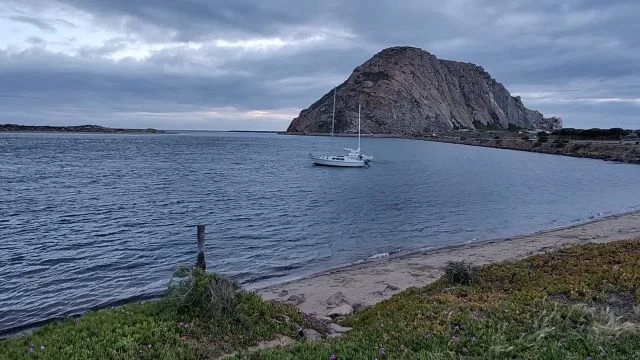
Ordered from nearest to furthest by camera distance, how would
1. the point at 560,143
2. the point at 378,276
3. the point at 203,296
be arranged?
the point at 203,296, the point at 378,276, the point at 560,143

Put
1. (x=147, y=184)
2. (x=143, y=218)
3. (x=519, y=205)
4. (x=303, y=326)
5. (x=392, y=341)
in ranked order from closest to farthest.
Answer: (x=392, y=341), (x=303, y=326), (x=143, y=218), (x=519, y=205), (x=147, y=184)

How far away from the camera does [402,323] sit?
9414 mm

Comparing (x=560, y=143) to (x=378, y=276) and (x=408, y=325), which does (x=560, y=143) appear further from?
(x=408, y=325)

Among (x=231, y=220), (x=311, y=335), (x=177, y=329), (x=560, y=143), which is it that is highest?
(x=560, y=143)

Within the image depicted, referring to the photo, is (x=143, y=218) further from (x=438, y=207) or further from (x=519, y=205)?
(x=519, y=205)

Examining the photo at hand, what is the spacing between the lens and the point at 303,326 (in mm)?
10742

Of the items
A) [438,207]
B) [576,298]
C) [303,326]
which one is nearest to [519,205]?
[438,207]

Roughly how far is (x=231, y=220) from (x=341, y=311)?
1860cm

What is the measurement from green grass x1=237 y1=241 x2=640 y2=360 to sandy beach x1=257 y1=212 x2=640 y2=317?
311 cm

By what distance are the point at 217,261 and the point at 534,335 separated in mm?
14859

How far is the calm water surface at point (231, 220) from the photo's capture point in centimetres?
1855

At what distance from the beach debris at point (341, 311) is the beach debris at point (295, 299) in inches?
62.1

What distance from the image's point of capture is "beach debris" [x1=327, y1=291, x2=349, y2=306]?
14596mm

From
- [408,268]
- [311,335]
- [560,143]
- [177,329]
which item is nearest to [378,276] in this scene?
[408,268]
